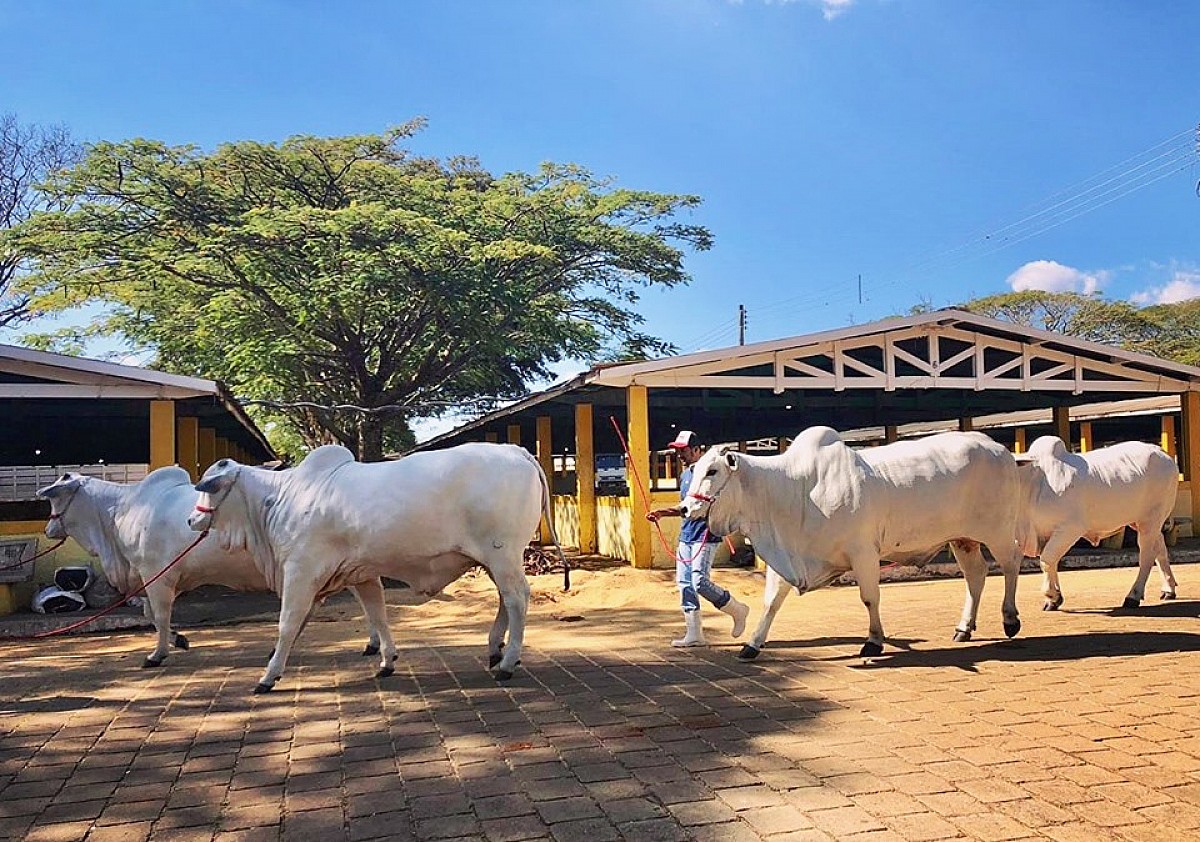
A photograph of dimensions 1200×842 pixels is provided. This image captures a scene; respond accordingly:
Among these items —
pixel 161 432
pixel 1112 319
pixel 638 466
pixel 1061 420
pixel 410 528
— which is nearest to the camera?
pixel 410 528

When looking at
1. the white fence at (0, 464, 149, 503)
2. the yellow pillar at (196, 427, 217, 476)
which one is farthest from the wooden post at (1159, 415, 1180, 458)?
the white fence at (0, 464, 149, 503)

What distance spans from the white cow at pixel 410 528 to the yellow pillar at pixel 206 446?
1374 cm

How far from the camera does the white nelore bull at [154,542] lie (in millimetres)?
7805

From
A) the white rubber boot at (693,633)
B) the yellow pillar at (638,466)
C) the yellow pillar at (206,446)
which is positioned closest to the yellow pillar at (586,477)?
the yellow pillar at (638,466)

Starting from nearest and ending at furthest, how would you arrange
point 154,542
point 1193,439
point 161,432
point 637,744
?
point 637,744, point 154,542, point 161,432, point 1193,439

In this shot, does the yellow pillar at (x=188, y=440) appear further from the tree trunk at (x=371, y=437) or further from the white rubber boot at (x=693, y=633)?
the white rubber boot at (x=693, y=633)

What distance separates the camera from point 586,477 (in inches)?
667

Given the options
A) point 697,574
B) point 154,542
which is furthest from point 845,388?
point 154,542

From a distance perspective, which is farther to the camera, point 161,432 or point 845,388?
point 845,388

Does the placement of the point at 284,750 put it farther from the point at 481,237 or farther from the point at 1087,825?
the point at 481,237

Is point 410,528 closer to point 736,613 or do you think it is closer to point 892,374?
point 736,613

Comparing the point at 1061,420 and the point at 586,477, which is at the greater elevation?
Answer: the point at 1061,420

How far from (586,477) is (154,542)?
9599 mm

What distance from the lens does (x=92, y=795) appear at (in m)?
4.26
